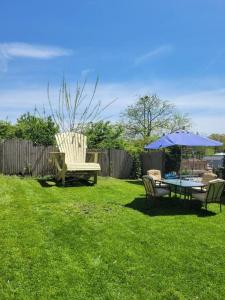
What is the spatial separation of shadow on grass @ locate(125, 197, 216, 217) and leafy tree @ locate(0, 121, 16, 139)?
13.9 m

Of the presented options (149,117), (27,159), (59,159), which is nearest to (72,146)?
(59,159)

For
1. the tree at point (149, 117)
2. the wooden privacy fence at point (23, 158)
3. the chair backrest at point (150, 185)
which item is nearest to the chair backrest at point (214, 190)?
the chair backrest at point (150, 185)

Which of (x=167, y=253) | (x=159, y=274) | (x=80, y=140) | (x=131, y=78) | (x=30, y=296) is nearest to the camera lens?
(x=30, y=296)

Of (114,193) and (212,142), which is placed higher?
(212,142)

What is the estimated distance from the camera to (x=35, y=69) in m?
14.3

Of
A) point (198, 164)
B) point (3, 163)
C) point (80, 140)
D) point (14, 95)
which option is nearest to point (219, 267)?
point (80, 140)

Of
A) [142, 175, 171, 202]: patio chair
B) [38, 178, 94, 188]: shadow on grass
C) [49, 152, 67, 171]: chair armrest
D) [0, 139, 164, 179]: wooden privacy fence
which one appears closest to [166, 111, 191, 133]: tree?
[0, 139, 164, 179]: wooden privacy fence

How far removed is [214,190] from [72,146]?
5.56 metres

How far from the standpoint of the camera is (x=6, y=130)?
20.9m

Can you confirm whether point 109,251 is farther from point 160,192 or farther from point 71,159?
point 71,159

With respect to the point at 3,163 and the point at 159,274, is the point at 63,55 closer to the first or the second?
the point at 3,163

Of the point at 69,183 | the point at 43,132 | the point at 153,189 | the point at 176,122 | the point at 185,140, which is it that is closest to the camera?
the point at 153,189

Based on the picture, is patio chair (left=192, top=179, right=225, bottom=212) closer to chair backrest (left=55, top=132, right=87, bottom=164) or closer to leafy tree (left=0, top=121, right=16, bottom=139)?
chair backrest (left=55, top=132, right=87, bottom=164)

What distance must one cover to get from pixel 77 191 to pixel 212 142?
401 cm
